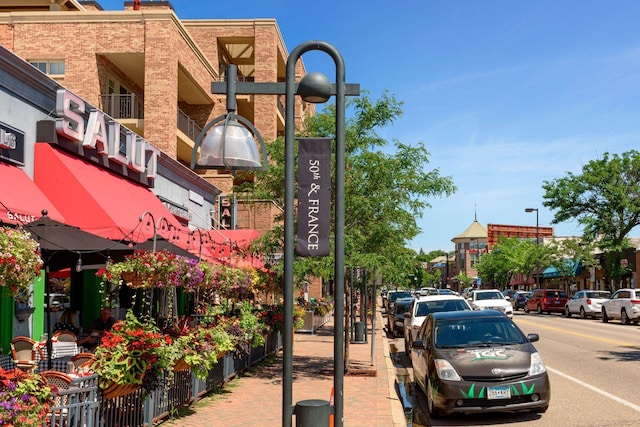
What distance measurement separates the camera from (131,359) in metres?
7.73

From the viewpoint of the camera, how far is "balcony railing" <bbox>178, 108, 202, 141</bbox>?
29375 mm

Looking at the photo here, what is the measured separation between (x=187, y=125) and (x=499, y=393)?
23590 millimetres

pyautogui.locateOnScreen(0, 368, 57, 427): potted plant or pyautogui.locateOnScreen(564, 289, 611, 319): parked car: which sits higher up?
pyautogui.locateOnScreen(0, 368, 57, 427): potted plant

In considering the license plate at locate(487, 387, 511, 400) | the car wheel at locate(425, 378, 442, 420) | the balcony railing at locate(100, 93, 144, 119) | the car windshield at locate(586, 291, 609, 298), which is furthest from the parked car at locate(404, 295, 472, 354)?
the car windshield at locate(586, 291, 609, 298)

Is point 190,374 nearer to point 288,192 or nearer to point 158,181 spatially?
point 288,192

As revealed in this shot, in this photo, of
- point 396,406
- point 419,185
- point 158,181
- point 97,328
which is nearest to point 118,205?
point 97,328

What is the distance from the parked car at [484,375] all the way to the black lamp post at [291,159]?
14.2 feet

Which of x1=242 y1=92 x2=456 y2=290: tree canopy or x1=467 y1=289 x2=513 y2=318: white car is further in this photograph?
x1=467 y1=289 x2=513 y2=318: white car

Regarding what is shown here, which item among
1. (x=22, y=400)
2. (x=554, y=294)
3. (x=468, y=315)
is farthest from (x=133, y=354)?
(x=554, y=294)

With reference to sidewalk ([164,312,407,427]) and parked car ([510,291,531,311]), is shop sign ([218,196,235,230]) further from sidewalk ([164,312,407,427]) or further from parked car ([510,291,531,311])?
parked car ([510,291,531,311])

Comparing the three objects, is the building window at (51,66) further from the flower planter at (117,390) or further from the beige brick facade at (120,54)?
the flower planter at (117,390)

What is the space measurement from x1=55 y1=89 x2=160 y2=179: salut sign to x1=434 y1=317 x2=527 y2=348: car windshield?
959 cm

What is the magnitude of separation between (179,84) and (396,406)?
21.3 metres

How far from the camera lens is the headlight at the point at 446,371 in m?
9.42
